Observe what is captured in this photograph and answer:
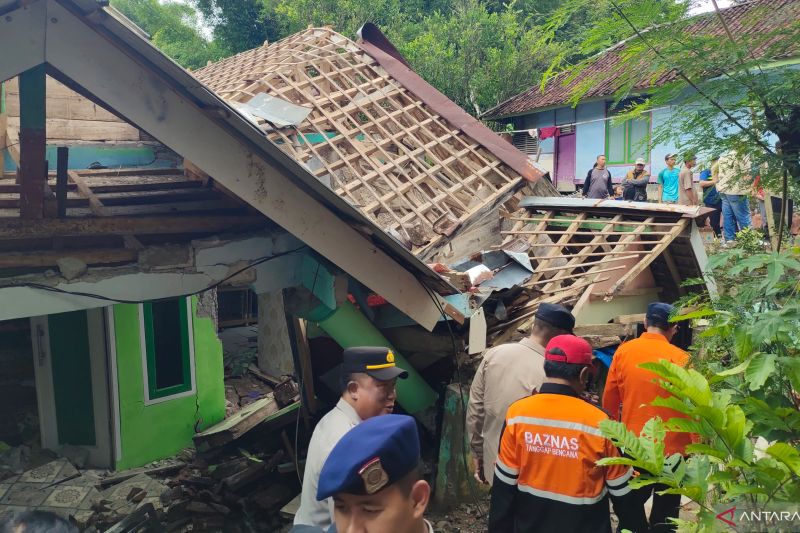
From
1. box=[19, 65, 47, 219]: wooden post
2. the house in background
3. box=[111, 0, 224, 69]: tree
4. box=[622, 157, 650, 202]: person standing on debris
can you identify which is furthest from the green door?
box=[111, 0, 224, 69]: tree

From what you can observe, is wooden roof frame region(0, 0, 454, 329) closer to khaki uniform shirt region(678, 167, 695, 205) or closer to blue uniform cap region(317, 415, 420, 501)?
blue uniform cap region(317, 415, 420, 501)

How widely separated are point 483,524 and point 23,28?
480 centimetres

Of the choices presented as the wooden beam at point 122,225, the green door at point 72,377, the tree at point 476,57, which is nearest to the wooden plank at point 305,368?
the wooden beam at point 122,225

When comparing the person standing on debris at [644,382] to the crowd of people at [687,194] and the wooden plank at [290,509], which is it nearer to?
the wooden plank at [290,509]

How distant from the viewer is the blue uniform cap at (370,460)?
67.6 inches

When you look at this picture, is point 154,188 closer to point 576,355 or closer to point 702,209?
point 576,355

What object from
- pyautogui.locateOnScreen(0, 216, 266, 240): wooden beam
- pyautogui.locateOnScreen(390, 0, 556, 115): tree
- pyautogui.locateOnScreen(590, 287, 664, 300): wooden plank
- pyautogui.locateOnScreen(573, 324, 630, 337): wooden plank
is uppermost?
pyautogui.locateOnScreen(390, 0, 556, 115): tree

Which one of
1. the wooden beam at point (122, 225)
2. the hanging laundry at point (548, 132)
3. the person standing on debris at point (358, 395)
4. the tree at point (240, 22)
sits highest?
the tree at point (240, 22)

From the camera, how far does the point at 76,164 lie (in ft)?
19.5

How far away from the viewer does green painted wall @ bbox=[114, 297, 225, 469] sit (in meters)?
6.76

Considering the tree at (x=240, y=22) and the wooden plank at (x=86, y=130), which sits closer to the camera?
the wooden plank at (x=86, y=130)

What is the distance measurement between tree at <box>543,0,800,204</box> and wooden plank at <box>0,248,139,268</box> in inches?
123

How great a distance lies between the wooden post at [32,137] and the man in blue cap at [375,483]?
2.57m

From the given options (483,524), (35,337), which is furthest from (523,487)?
(35,337)
